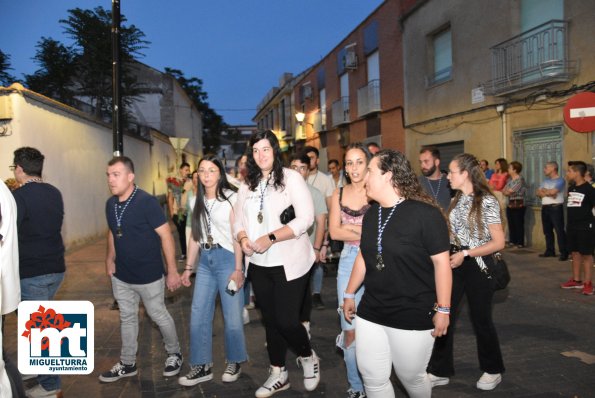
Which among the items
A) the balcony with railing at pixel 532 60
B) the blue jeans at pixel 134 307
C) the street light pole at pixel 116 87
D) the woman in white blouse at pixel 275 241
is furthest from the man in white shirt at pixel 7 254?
the balcony with railing at pixel 532 60

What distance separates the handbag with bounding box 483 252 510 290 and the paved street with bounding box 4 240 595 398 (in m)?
0.87

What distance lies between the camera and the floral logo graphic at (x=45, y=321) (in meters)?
2.39

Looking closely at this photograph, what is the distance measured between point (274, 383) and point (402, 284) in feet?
5.91

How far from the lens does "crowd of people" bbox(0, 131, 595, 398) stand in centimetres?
291

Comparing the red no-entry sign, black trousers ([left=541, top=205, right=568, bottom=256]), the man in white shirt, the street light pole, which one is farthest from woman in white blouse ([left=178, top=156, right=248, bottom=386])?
black trousers ([left=541, top=205, right=568, bottom=256])

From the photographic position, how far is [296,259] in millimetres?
3949

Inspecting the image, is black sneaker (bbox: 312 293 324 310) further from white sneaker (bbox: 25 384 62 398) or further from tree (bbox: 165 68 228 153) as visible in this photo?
tree (bbox: 165 68 228 153)

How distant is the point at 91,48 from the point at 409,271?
20136 mm

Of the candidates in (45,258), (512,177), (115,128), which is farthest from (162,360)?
(512,177)

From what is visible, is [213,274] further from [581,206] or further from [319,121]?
[319,121]

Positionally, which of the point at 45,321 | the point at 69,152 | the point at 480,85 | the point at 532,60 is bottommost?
the point at 45,321

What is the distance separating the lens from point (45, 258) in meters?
4.07

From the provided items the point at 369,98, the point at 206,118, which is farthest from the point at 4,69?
the point at 206,118

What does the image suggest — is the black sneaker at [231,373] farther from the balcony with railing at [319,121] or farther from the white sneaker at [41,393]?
the balcony with railing at [319,121]
